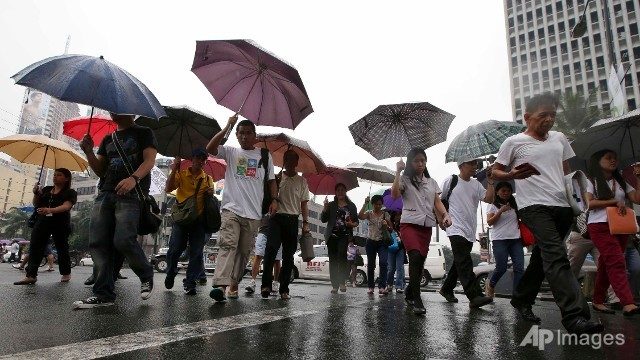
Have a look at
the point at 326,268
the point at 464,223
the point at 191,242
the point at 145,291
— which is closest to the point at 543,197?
the point at 464,223

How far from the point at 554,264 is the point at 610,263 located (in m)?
1.88

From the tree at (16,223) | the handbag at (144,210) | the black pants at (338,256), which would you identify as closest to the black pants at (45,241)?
the handbag at (144,210)

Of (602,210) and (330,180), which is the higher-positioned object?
(330,180)

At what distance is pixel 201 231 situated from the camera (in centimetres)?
554

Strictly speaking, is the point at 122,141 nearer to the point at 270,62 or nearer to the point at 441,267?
the point at 270,62

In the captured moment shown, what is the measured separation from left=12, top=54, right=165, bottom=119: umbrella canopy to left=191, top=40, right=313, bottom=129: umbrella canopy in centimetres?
141

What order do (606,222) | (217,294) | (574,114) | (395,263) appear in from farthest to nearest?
(574,114) < (395,263) < (606,222) < (217,294)

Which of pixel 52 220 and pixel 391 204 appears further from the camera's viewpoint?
pixel 391 204

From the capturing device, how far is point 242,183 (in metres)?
4.61

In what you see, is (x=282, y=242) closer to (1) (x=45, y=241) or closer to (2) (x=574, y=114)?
(1) (x=45, y=241)

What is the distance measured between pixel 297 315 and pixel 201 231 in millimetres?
2527

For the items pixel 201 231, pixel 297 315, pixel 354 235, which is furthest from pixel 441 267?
pixel 297 315

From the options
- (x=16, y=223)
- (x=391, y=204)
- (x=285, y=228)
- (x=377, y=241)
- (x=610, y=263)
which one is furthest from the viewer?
(x=16, y=223)

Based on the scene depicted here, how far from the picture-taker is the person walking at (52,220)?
225 inches
